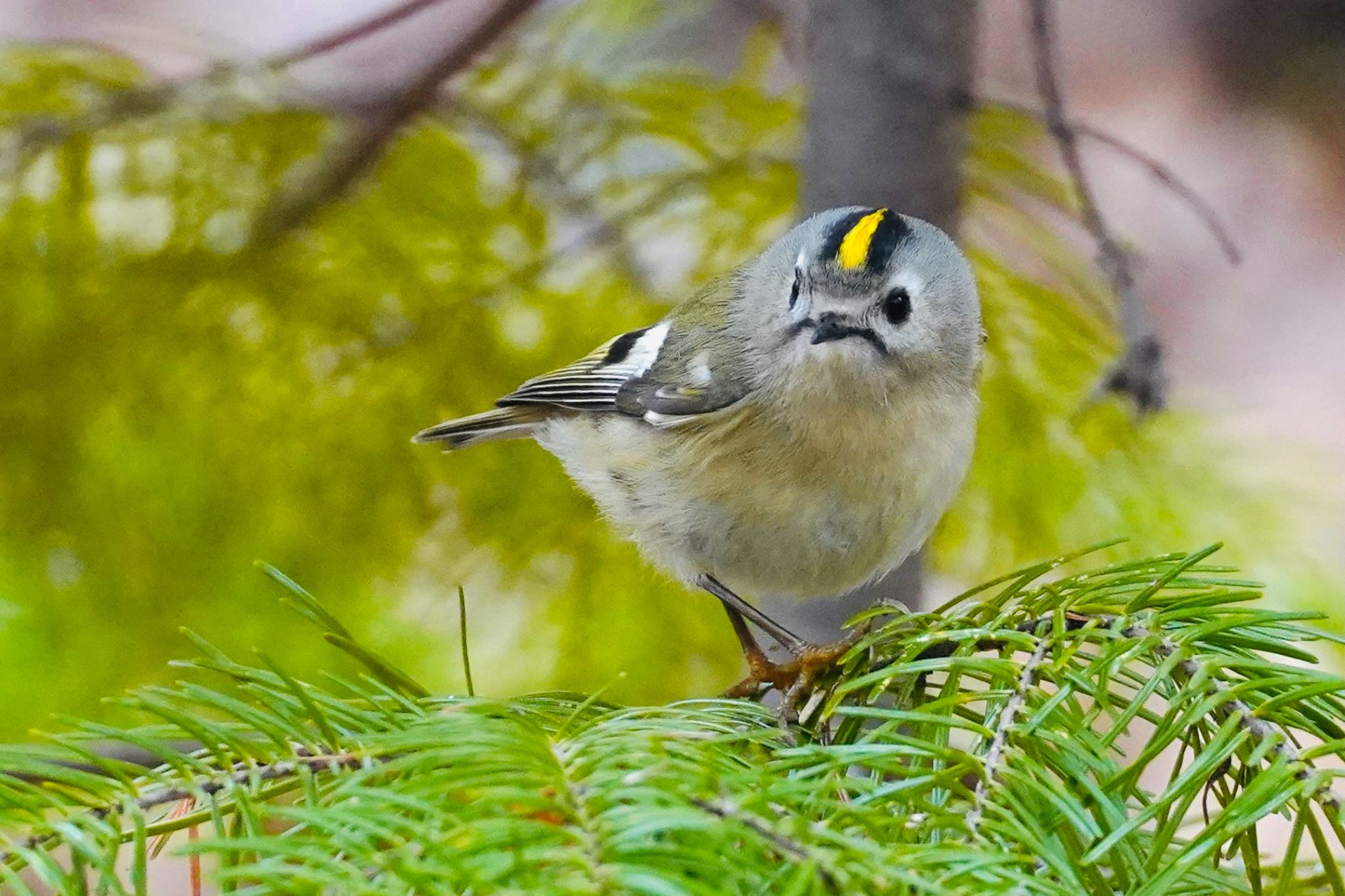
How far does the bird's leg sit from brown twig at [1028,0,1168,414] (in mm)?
303

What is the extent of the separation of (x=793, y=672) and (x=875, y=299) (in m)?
0.33

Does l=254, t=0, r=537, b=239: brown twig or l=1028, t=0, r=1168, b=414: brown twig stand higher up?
l=254, t=0, r=537, b=239: brown twig

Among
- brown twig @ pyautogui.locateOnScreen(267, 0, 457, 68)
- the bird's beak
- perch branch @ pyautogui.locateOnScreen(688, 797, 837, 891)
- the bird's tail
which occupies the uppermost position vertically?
brown twig @ pyautogui.locateOnScreen(267, 0, 457, 68)

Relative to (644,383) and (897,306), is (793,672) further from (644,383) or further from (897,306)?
(644,383)

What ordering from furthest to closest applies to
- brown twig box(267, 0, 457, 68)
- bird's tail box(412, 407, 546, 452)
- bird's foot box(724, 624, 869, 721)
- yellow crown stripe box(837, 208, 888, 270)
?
brown twig box(267, 0, 457, 68)
bird's tail box(412, 407, 546, 452)
yellow crown stripe box(837, 208, 888, 270)
bird's foot box(724, 624, 869, 721)

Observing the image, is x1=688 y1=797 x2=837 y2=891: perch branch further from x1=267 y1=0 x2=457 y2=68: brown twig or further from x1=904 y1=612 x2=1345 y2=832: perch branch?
x1=267 y1=0 x2=457 y2=68: brown twig

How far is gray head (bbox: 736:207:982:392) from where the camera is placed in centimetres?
97

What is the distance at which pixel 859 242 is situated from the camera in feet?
3.16

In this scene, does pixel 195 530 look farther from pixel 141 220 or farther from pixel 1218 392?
pixel 1218 392

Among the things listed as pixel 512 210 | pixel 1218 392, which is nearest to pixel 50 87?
pixel 512 210

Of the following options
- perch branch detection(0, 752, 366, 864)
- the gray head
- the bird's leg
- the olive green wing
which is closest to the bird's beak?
the gray head

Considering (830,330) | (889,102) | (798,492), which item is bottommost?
(798,492)

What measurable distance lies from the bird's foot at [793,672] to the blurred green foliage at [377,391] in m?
0.46

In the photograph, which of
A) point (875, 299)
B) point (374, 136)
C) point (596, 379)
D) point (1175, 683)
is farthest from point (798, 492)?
point (374, 136)
